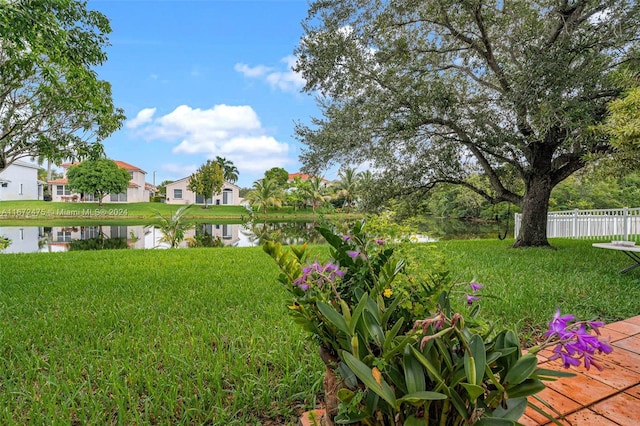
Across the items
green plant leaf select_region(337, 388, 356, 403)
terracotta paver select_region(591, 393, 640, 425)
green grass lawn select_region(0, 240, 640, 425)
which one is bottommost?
green grass lawn select_region(0, 240, 640, 425)

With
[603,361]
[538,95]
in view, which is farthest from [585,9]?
[603,361]

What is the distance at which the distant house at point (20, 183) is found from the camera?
30.9m

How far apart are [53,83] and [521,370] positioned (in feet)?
18.5

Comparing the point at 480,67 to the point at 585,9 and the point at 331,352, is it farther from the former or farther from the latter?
the point at 331,352

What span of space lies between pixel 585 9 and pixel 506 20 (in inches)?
48.1

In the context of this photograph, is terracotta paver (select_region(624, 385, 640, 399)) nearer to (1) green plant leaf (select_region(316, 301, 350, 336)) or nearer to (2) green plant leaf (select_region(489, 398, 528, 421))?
(2) green plant leaf (select_region(489, 398, 528, 421))

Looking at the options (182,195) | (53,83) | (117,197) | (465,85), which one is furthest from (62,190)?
(465,85)

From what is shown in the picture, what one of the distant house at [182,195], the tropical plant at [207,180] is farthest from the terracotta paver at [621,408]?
the distant house at [182,195]

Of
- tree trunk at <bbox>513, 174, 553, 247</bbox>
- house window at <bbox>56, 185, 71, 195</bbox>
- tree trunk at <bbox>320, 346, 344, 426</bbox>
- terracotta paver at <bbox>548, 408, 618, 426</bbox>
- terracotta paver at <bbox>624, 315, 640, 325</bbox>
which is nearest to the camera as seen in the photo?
tree trunk at <bbox>320, 346, 344, 426</bbox>

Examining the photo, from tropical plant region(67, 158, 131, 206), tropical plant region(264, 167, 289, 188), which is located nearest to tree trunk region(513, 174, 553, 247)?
tropical plant region(67, 158, 131, 206)

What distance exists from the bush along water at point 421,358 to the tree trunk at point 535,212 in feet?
26.9

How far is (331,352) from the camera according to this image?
129cm

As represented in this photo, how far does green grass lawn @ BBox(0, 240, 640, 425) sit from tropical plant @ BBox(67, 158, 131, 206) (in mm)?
25973

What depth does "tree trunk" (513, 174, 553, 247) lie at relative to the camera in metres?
8.16
